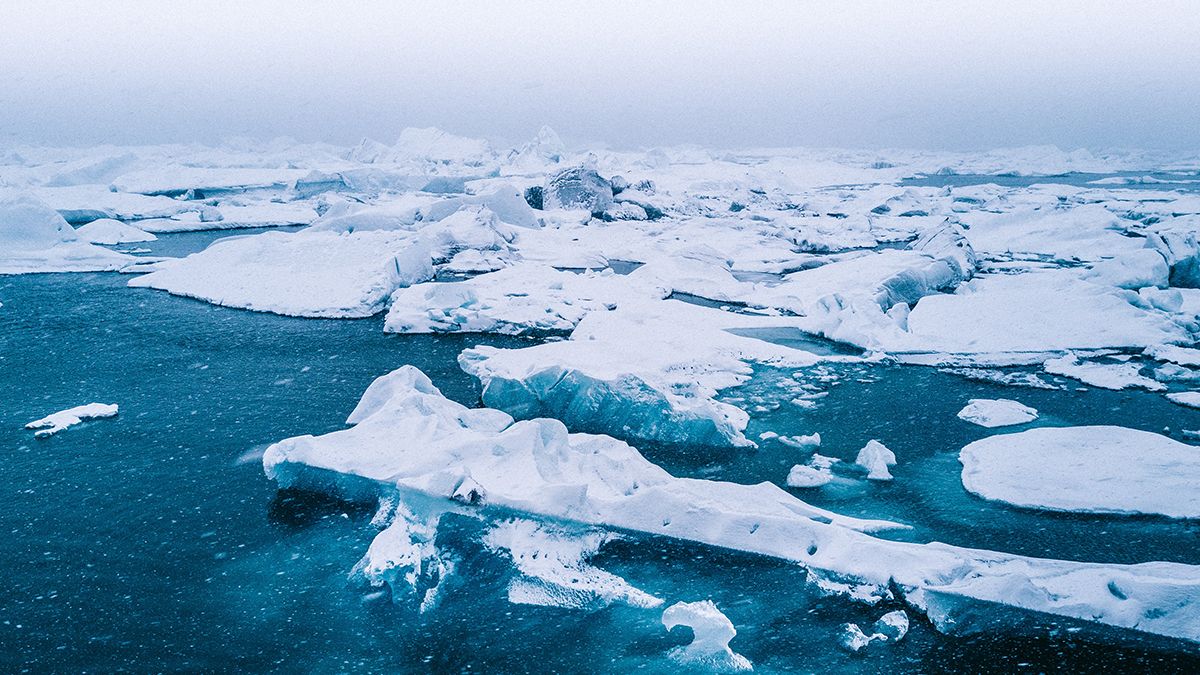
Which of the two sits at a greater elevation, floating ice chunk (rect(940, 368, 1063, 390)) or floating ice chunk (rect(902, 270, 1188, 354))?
floating ice chunk (rect(902, 270, 1188, 354))

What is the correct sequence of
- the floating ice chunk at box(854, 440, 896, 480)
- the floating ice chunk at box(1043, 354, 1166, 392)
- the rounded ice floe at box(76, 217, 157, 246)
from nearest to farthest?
the floating ice chunk at box(854, 440, 896, 480)
the floating ice chunk at box(1043, 354, 1166, 392)
the rounded ice floe at box(76, 217, 157, 246)

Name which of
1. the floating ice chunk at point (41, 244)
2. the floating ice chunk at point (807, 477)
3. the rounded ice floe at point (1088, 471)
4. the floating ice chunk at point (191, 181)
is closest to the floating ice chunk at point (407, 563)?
the floating ice chunk at point (807, 477)

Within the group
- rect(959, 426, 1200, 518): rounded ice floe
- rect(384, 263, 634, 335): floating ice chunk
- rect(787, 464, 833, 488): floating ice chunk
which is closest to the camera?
rect(959, 426, 1200, 518): rounded ice floe

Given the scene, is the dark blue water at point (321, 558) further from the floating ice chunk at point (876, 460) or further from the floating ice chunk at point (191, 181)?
the floating ice chunk at point (191, 181)

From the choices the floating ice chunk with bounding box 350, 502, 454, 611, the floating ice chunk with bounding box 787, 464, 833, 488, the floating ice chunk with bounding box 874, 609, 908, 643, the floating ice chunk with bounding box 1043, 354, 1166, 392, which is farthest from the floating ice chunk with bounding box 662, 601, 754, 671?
the floating ice chunk with bounding box 1043, 354, 1166, 392

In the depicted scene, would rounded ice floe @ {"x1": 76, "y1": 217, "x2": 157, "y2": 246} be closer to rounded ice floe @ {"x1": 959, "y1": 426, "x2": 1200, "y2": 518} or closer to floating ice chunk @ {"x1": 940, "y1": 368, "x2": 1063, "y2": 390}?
floating ice chunk @ {"x1": 940, "y1": 368, "x2": 1063, "y2": 390}
